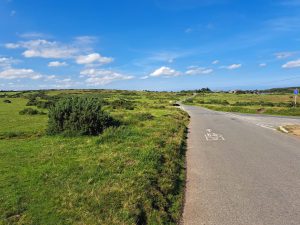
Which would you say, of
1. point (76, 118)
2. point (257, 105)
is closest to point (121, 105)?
point (76, 118)

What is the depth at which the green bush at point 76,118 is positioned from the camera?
15.5m

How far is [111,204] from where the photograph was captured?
6.08 meters

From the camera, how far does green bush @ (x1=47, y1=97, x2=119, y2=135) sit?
1555 centimetres

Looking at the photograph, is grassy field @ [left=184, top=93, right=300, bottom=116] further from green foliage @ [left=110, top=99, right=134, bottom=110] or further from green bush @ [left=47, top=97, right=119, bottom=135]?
green bush @ [left=47, top=97, right=119, bottom=135]

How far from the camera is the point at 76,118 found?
1584cm

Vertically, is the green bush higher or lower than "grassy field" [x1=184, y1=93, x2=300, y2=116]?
higher

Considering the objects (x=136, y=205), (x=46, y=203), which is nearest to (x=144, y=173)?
(x=136, y=205)

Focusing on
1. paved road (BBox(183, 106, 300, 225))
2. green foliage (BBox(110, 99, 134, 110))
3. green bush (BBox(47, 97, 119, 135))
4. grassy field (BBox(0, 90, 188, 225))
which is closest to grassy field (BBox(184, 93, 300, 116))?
green foliage (BBox(110, 99, 134, 110))

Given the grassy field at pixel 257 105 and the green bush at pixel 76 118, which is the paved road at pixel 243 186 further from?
the grassy field at pixel 257 105

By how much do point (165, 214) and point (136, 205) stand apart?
2.03 feet

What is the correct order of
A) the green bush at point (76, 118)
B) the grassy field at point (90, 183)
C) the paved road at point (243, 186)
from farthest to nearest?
the green bush at point (76, 118) < the paved road at point (243, 186) < the grassy field at point (90, 183)

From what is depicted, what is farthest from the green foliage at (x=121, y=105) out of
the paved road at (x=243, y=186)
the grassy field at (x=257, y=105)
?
the paved road at (x=243, y=186)

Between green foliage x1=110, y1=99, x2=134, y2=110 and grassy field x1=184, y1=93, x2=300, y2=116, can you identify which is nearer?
green foliage x1=110, y1=99, x2=134, y2=110

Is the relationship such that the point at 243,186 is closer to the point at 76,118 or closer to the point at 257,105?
the point at 76,118
